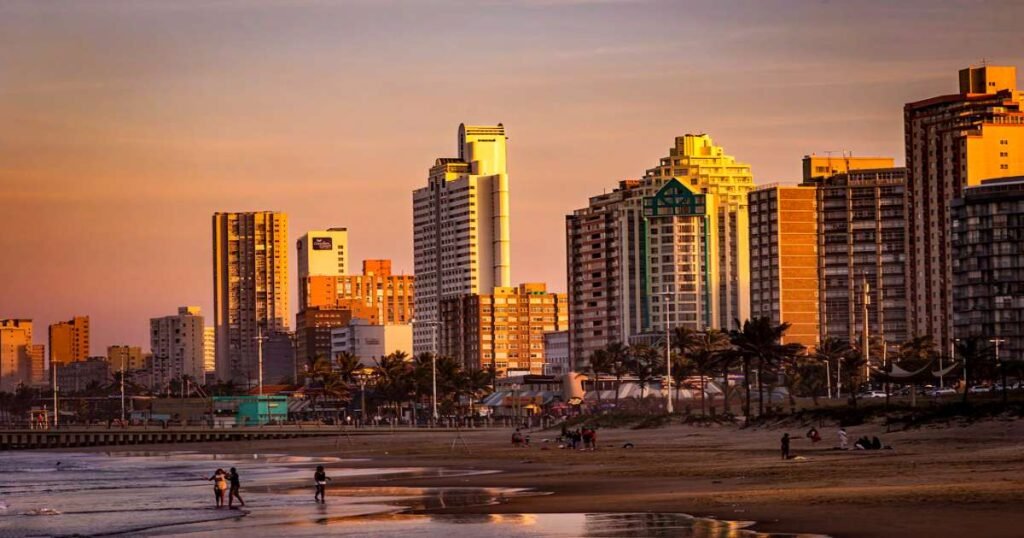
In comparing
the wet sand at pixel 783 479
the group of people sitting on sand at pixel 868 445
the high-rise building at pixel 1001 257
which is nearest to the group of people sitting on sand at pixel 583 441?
the wet sand at pixel 783 479

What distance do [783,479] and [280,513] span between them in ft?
63.8

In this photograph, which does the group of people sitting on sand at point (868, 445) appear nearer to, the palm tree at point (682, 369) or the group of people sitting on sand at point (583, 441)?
the group of people sitting on sand at point (583, 441)

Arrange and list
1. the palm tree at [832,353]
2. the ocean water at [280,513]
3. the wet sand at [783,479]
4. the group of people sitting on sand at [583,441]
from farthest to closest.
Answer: the palm tree at [832,353], the group of people sitting on sand at [583,441], the ocean water at [280,513], the wet sand at [783,479]

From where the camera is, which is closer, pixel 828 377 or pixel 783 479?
pixel 783 479

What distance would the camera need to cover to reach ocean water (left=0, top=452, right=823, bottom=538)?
4850 centimetres

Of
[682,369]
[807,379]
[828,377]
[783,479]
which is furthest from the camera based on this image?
[807,379]

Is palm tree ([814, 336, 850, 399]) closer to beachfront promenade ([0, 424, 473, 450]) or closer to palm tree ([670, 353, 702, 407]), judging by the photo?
palm tree ([670, 353, 702, 407])

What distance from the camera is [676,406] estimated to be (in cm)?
17512

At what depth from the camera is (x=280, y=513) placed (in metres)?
59.5

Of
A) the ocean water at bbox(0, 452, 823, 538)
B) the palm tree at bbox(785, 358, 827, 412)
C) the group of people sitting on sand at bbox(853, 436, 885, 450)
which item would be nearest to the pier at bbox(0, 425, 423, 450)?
the palm tree at bbox(785, 358, 827, 412)

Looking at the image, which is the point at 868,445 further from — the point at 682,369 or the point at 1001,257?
the point at 1001,257

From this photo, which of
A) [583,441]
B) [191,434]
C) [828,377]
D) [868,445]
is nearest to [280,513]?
[868,445]

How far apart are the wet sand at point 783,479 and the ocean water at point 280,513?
212 cm

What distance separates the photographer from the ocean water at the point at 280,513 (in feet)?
159
